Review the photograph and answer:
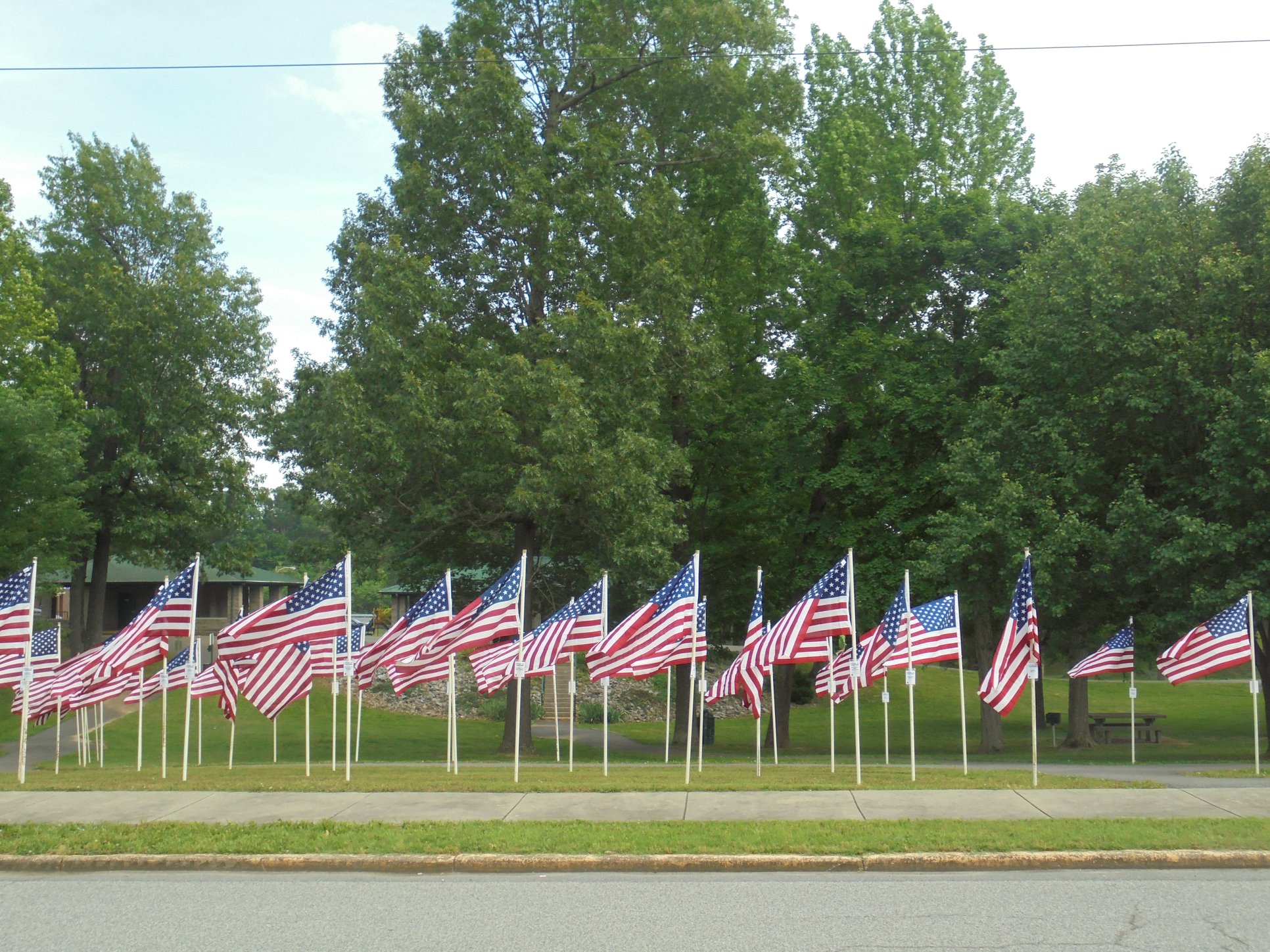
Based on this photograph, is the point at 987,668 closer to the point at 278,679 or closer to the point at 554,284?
the point at 554,284

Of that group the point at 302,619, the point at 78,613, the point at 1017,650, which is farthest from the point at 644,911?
the point at 78,613

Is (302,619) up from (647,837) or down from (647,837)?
up

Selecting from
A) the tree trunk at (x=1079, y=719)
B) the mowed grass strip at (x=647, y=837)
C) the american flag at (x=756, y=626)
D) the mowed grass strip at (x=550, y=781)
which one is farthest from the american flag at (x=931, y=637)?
the tree trunk at (x=1079, y=719)

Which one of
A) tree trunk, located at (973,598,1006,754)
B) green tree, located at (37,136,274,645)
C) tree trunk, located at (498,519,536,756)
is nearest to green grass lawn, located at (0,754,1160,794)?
tree trunk, located at (498,519,536,756)

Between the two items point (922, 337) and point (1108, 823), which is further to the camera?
point (922, 337)

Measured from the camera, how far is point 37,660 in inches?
863

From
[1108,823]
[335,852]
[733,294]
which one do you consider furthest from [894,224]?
[335,852]

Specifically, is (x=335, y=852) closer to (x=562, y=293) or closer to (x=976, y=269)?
(x=562, y=293)

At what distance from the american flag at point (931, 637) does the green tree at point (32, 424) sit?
26.0m

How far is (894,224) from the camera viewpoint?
3022 centimetres

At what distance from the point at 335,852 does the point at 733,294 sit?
23.5 meters

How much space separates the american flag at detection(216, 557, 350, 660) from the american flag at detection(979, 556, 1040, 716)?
8985 mm

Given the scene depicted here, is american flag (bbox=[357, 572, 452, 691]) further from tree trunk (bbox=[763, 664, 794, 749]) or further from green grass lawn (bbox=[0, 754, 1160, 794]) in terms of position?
tree trunk (bbox=[763, 664, 794, 749])

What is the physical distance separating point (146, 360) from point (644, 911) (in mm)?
38517
